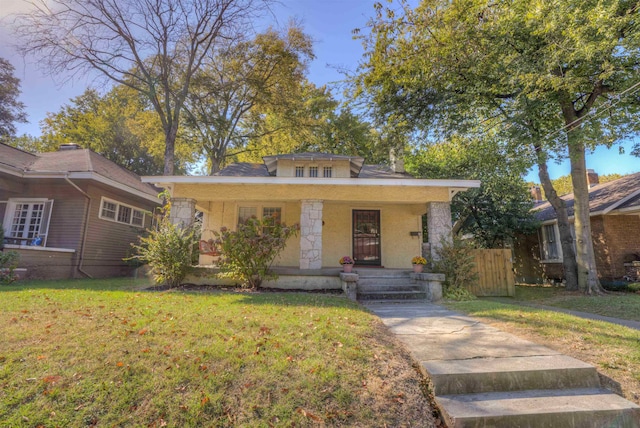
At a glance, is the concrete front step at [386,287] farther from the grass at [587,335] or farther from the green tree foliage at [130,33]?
the green tree foliage at [130,33]

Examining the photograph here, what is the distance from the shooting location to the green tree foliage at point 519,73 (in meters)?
7.57

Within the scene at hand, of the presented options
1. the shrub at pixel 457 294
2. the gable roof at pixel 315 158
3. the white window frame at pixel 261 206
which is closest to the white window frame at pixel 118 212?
the white window frame at pixel 261 206

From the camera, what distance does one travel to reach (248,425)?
7.33 ft

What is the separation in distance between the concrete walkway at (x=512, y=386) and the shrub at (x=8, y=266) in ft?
33.2

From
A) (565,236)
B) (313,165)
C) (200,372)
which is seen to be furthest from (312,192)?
(565,236)

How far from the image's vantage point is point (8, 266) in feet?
26.5

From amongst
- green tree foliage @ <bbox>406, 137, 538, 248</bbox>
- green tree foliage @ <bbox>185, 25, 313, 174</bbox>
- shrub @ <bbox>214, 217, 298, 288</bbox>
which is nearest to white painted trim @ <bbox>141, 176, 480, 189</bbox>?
shrub @ <bbox>214, 217, 298, 288</bbox>

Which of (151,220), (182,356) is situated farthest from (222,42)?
(182,356)

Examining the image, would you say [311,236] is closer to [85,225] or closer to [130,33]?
[85,225]

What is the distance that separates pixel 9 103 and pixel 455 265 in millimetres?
30050

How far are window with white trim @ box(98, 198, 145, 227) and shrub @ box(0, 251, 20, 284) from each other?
326 centimetres

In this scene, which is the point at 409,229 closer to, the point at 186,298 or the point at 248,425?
the point at 186,298

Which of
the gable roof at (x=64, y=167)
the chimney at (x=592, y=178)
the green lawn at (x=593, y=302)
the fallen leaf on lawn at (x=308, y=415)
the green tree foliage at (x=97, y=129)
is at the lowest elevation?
the fallen leaf on lawn at (x=308, y=415)

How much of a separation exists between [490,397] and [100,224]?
1310 centimetres
